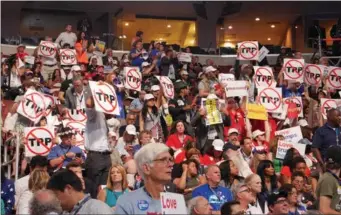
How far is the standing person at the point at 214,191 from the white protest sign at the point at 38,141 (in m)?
3.07

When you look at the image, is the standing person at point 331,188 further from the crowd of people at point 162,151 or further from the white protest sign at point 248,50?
the white protest sign at point 248,50

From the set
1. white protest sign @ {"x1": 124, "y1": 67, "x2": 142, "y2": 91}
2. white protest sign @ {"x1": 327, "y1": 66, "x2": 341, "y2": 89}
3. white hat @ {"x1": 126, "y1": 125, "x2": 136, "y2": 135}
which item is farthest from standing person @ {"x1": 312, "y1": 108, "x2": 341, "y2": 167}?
white protest sign @ {"x1": 327, "y1": 66, "x2": 341, "y2": 89}

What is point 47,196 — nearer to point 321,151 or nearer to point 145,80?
point 321,151

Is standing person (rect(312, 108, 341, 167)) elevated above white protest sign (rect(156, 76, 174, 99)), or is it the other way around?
white protest sign (rect(156, 76, 174, 99))

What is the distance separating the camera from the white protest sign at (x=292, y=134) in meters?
14.4

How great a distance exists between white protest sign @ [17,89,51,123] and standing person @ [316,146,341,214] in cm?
580

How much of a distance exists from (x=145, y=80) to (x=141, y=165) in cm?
1432

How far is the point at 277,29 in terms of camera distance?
32969 millimetres

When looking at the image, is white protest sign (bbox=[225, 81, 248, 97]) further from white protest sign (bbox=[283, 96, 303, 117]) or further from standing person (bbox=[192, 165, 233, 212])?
standing person (bbox=[192, 165, 233, 212])

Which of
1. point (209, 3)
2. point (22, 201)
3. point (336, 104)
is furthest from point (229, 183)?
point (209, 3)

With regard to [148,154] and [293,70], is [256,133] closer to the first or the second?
[293,70]

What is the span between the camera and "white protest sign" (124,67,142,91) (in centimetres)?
1741

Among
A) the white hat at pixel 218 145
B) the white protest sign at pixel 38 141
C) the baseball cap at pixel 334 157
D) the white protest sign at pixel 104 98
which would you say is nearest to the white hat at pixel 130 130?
the white hat at pixel 218 145

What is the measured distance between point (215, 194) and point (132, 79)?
855 centimetres
